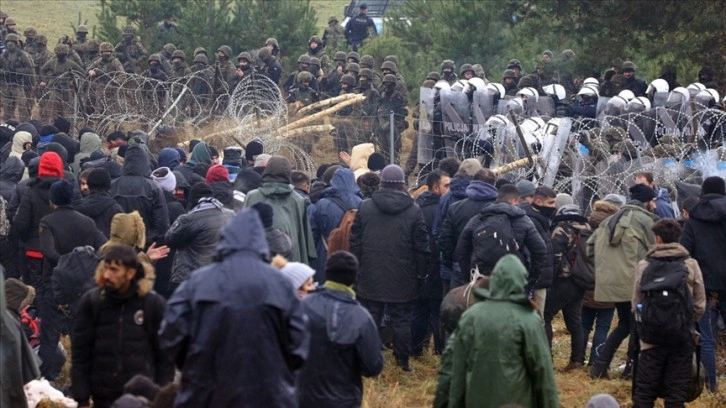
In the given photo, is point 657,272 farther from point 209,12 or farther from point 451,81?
point 209,12

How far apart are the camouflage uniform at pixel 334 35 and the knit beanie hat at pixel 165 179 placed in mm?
16738

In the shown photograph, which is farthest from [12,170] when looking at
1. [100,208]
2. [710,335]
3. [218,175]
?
[710,335]

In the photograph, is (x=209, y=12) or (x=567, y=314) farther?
(x=209, y=12)

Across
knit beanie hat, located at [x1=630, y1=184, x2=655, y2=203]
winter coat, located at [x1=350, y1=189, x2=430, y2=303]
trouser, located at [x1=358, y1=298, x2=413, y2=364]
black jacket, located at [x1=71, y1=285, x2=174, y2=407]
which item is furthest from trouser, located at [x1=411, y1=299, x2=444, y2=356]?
black jacket, located at [x1=71, y1=285, x2=174, y2=407]

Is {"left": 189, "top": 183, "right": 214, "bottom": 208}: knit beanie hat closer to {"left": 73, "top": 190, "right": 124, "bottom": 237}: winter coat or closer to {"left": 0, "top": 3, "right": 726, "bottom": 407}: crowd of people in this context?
{"left": 0, "top": 3, "right": 726, "bottom": 407}: crowd of people

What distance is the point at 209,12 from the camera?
27062 mm

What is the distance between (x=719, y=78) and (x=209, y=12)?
36.1 feet

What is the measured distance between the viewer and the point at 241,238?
636 centimetres

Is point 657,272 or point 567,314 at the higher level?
point 657,272

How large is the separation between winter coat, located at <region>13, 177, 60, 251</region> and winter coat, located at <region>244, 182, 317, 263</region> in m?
1.64

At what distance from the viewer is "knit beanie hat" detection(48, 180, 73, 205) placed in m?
10.3

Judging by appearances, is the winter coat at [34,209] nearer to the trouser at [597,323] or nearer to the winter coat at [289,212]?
the winter coat at [289,212]

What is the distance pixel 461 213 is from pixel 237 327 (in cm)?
513

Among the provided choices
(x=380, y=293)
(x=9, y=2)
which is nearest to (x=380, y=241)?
(x=380, y=293)
